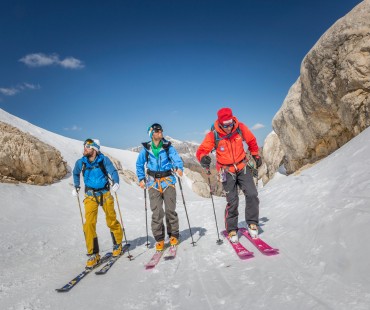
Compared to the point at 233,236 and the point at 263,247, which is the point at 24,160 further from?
the point at 263,247

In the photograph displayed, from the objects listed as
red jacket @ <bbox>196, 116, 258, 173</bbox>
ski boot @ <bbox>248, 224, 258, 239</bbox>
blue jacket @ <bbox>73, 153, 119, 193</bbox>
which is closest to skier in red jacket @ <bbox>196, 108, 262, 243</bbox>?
red jacket @ <bbox>196, 116, 258, 173</bbox>

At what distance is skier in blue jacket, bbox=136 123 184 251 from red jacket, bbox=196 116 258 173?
3.65 ft

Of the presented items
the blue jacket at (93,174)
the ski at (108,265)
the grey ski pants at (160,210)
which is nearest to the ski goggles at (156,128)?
the grey ski pants at (160,210)

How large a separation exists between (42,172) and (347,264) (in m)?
19.3

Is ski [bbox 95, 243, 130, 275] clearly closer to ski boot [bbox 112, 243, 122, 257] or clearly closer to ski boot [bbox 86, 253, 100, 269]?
ski boot [bbox 112, 243, 122, 257]

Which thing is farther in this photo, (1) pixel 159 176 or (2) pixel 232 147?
(1) pixel 159 176

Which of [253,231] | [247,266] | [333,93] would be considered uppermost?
[333,93]

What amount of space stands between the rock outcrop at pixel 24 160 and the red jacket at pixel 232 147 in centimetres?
1372

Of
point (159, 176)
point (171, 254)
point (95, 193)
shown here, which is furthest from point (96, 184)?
point (171, 254)

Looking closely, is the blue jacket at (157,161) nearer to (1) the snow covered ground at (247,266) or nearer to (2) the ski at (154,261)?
(2) the ski at (154,261)

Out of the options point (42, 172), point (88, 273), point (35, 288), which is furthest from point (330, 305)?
point (42, 172)

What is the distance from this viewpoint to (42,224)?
463 inches

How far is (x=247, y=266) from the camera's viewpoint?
16.3 feet

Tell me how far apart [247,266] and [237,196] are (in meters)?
2.13
